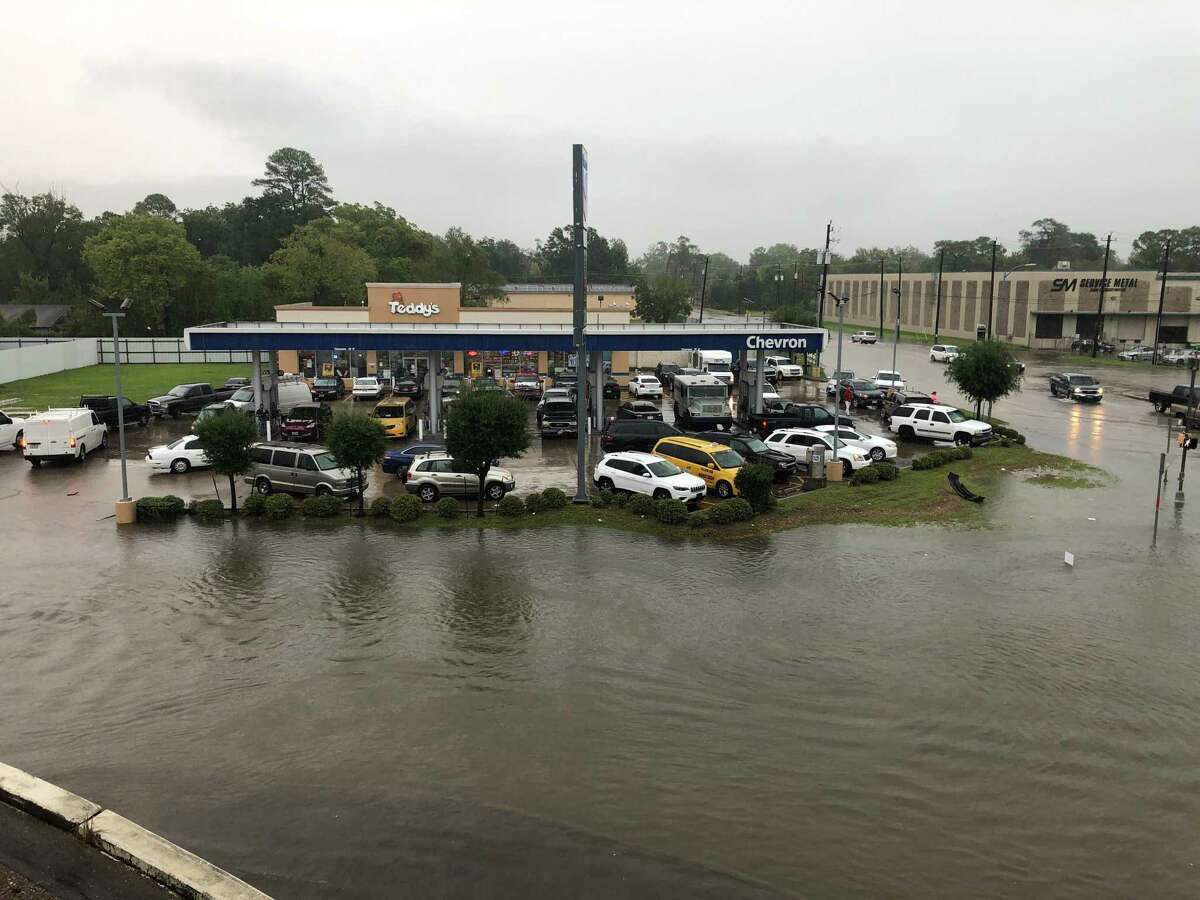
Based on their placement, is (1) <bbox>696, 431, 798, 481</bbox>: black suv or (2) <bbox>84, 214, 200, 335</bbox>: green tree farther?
(2) <bbox>84, 214, 200, 335</bbox>: green tree

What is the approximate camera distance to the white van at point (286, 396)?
4112 centimetres

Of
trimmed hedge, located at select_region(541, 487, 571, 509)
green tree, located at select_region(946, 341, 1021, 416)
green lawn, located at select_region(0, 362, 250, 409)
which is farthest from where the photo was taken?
green lawn, located at select_region(0, 362, 250, 409)

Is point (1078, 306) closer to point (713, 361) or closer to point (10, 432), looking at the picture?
point (713, 361)

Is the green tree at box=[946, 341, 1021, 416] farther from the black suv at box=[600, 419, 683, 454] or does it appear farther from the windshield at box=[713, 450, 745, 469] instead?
the windshield at box=[713, 450, 745, 469]

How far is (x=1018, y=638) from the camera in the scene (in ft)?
50.1

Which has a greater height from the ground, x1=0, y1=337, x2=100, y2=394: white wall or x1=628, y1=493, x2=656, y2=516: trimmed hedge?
x1=0, y1=337, x2=100, y2=394: white wall

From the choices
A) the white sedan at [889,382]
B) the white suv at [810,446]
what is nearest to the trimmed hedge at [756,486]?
the white suv at [810,446]

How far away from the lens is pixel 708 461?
26.7m

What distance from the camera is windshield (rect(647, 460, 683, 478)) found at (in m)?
25.4

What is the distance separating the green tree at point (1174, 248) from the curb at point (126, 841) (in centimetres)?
14392

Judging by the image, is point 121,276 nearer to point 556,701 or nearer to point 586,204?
point 586,204

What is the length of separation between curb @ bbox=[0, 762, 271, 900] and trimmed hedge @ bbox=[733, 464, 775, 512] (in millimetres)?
17144

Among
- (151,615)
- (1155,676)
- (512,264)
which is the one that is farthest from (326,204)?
(1155,676)

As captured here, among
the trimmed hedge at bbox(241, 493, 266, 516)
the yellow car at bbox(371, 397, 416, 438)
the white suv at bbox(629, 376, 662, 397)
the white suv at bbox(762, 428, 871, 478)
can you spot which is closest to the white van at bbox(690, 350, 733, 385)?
the white suv at bbox(629, 376, 662, 397)
